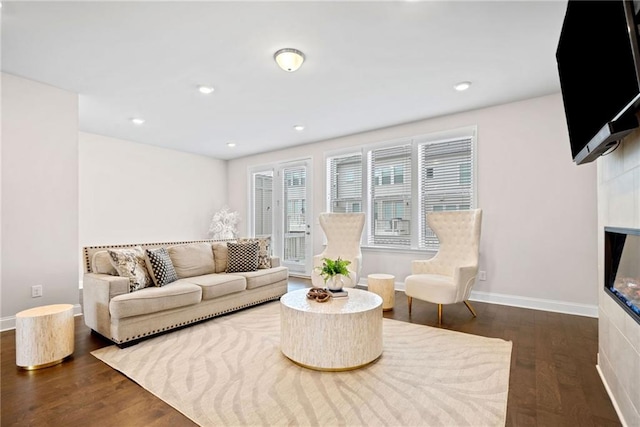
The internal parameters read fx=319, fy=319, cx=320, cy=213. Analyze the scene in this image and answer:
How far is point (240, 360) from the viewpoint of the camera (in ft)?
7.95

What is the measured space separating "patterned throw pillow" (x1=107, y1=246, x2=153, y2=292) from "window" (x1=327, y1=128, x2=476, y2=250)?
321cm

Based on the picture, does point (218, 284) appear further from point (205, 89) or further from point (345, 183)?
point (345, 183)

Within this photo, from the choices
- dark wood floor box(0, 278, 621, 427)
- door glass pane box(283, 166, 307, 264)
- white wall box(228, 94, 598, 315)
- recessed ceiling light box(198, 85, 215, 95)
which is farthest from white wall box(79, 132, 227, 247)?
white wall box(228, 94, 598, 315)

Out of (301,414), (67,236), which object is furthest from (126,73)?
(301,414)

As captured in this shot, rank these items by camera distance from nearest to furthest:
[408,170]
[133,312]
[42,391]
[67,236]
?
[42,391]
[133,312]
[67,236]
[408,170]

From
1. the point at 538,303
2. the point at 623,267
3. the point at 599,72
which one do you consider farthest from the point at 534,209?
the point at 599,72

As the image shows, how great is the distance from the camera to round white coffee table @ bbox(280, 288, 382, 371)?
2.22 meters

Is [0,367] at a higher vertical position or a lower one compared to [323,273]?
lower

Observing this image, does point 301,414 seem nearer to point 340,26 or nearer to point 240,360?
point 240,360

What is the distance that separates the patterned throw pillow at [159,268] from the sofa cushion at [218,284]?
21 centimetres

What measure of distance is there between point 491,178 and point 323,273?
8.87ft

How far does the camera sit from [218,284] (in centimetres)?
337

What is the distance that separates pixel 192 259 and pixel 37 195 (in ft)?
A: 5.49

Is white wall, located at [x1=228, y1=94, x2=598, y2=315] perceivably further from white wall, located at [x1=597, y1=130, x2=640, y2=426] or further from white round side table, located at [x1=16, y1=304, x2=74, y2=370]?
white round side table, located at [x1=16, y1=304, x2=74, y2=370]
